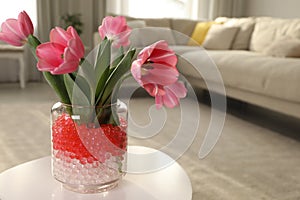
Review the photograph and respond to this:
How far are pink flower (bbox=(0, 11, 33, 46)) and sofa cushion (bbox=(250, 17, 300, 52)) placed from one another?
3.02m

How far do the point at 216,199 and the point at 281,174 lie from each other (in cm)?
50

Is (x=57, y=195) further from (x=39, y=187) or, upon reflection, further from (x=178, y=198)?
(x=178, y=198)

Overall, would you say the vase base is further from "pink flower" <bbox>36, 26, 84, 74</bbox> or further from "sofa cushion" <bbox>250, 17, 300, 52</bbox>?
"sofa cushion" <bbox>250, 17, 300, 52</bbox>

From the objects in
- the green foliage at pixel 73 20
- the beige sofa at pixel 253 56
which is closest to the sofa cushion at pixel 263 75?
the beige sofa at pixel 253 56

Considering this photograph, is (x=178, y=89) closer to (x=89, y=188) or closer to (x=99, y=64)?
(x=99, y=64)

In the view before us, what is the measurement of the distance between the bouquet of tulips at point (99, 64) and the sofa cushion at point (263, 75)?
1.58m

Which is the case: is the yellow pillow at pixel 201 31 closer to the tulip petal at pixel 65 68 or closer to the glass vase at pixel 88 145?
the glass vase at pixel 88 145

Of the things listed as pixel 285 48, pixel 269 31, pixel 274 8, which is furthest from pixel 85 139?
pixel 274 8

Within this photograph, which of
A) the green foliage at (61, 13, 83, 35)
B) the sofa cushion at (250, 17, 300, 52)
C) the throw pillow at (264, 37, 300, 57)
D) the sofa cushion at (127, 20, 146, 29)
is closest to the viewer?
the throw pillow at (264, 37, 300, 57)

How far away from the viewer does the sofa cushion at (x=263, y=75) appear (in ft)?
8.01

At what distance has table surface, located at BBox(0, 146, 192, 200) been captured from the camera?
0.94 metres

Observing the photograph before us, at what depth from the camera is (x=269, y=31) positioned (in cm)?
375

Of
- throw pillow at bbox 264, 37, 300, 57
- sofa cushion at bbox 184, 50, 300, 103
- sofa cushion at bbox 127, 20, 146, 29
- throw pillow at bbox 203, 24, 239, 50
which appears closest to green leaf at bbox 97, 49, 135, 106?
sofa cushion at bbox 184, 50, 300, 103

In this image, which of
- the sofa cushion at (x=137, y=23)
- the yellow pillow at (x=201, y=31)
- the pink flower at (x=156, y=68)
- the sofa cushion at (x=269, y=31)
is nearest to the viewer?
the pink flower at (x=156, y=68)
